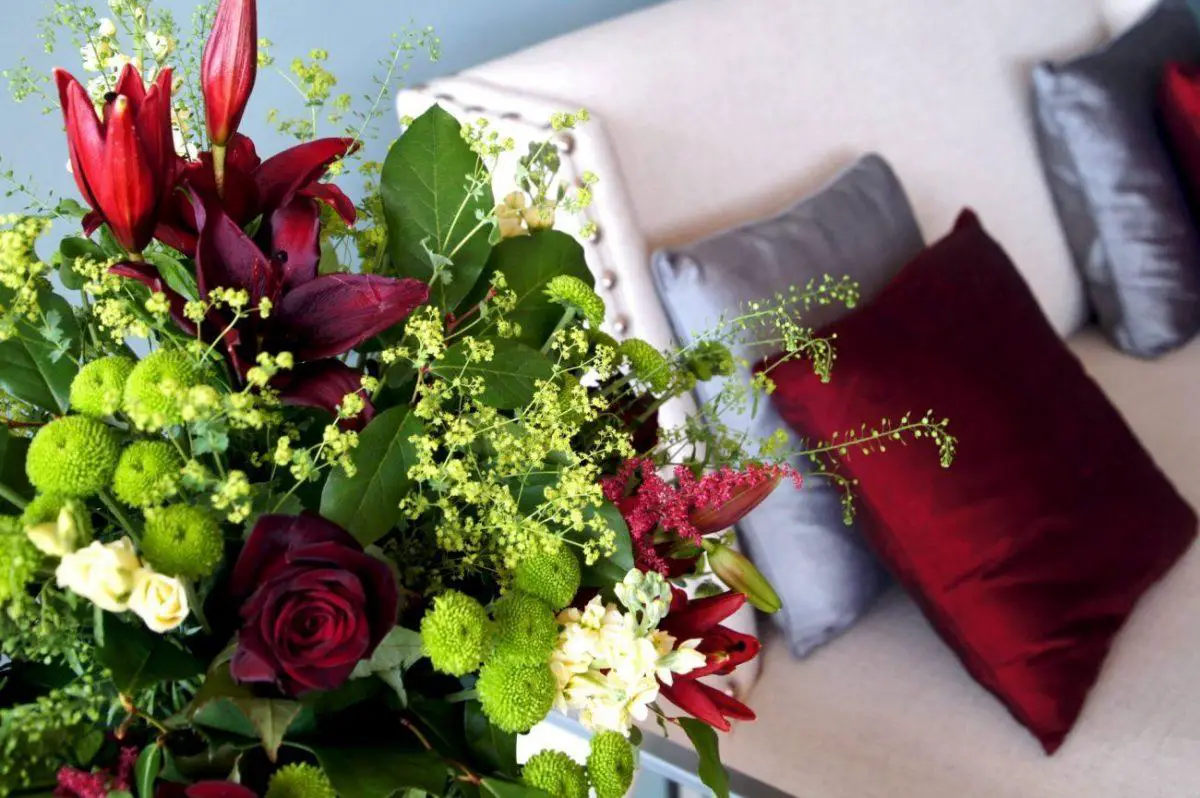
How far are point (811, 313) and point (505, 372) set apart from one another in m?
0.80

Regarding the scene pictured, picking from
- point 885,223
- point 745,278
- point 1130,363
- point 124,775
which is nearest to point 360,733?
point 124,775

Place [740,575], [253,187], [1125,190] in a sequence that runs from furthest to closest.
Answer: [1125,190] → [740,575] → [253,187]

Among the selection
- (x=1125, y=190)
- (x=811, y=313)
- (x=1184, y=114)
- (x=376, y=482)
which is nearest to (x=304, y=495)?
(x=376, y=482)

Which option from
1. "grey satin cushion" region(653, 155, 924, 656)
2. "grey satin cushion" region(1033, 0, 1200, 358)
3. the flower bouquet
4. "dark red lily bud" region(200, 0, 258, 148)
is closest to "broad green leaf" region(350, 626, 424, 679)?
the flower bouquet

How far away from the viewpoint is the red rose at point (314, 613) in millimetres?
414

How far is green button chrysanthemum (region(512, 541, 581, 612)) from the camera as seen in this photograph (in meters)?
0.50

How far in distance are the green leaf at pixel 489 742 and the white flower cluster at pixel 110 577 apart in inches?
6.3

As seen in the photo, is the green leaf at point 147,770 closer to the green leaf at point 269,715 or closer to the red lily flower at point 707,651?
the green leaf at point 269,715

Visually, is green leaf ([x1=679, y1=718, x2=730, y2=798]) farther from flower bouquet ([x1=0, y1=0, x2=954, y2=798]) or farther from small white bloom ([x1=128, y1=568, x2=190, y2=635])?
small white bloom ([x1=128, y1=568, x2=190, y2=635])

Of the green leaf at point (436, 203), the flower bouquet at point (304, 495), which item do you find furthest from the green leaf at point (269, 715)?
the green leaf at point (436, 203)

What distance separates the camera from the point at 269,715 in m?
0.42

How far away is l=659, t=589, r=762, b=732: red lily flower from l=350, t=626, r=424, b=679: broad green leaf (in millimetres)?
129

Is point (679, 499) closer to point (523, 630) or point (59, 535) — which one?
point (523, 630)

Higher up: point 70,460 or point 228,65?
point 228,65
